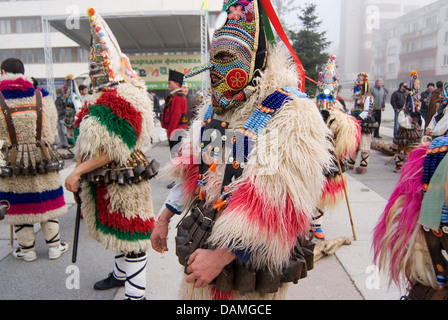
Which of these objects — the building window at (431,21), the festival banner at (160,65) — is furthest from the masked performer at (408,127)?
the festival banner at (160,65)

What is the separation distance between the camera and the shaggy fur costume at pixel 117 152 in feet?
7.62

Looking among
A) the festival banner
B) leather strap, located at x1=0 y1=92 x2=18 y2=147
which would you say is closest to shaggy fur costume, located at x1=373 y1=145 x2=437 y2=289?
leather strap, located at x1=0 y1=92 x2=18 y2=147

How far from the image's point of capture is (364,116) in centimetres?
715

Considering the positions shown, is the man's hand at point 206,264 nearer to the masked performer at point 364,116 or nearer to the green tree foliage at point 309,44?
the masked performer at point 364,116

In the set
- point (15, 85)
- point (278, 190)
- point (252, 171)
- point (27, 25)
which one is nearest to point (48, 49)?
point (15, 85)

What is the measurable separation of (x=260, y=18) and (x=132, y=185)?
1.62 meters

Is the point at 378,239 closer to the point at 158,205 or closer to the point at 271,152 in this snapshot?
the point at 271,152

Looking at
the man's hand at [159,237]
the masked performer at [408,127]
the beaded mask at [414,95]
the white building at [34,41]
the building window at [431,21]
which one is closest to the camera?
the man's hand at [159,237]

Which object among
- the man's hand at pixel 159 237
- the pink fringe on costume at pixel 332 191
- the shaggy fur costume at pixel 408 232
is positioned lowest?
the pink fringe on costume at pixel 332 191

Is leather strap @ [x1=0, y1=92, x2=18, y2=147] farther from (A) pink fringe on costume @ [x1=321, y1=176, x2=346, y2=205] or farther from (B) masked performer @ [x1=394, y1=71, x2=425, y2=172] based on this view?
(B) masked performer @ [x1=394, y1=71, x2=425, y2=172]

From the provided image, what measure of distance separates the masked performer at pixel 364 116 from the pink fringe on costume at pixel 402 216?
5849mm

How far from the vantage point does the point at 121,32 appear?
570 inches

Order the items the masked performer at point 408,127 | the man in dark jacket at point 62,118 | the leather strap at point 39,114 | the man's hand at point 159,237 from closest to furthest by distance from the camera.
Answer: the man's hand at point 159,237
the leather strap at point 39,114
the masked performer at point 408,127
the man in dark jacket at point 62,118

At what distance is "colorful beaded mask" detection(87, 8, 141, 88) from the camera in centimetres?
248
